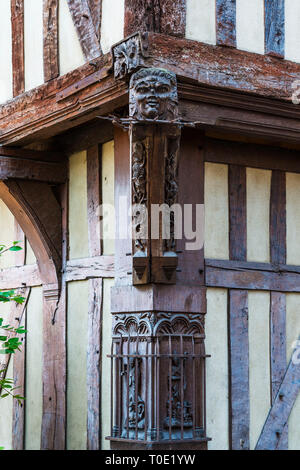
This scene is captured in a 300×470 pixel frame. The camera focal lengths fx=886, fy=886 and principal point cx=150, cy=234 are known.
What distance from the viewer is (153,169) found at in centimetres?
582

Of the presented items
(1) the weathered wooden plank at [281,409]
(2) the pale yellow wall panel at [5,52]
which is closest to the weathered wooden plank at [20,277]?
(2) the pale yellow wall panel at [5,52]

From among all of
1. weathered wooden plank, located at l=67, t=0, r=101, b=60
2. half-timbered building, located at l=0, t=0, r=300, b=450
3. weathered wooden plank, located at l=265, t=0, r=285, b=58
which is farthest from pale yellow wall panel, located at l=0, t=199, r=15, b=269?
weathered wooden plank, located at l=265, t=0, r=285, b=58

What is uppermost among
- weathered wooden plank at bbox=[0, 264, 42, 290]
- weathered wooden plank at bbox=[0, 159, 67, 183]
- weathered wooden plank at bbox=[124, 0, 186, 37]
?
weathered wooden plank at bbox=[124, 0, 186, 37]

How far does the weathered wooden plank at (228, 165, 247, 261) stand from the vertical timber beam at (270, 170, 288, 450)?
0.27 meters

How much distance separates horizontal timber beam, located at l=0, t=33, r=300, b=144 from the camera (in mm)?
5879

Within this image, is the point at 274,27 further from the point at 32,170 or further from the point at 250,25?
the point at 32,170

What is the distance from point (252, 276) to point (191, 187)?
0.88 m

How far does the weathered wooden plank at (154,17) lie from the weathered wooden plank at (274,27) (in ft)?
2.58

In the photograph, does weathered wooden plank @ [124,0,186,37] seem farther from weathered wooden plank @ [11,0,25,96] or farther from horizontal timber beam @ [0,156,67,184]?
horizontal timber beam @ [0,156,67,184]

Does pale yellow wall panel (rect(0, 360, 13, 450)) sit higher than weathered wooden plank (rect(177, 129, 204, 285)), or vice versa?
weathered wooden plank (rect(177, 129, 204, 285))

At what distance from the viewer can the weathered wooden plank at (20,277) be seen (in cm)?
780

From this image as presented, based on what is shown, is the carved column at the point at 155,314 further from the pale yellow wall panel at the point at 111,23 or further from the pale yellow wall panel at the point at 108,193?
the pale yellow wall panel at the point at 108,193

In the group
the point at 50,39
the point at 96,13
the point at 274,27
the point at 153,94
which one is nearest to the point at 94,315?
the point at 153,94

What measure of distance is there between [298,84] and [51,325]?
2.84m
